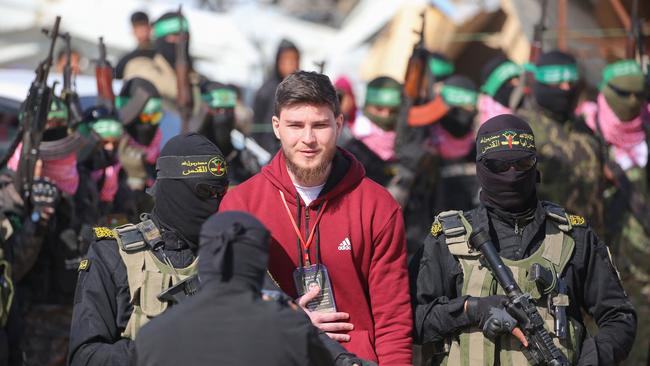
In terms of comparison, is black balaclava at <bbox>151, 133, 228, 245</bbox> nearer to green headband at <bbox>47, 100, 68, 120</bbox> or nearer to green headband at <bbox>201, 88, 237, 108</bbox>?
green headband at <bbox>47, 100, 68, 120</bbox>

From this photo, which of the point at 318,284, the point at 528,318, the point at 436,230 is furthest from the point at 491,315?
the point at 318,284

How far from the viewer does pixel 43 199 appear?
8219 millimetres

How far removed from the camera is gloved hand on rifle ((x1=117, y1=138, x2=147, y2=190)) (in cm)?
1003

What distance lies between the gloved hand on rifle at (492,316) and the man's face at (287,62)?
770cm

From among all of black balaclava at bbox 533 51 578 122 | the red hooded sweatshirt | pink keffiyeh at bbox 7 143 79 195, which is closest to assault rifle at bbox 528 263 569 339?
the red hooded sweatshirt

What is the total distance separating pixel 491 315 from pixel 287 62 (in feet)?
25.7

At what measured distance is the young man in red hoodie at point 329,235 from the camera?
4.95 m

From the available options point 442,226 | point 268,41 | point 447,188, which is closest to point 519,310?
point 442,226

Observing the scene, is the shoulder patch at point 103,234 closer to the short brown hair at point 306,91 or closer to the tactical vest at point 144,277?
the tactical vest at point 144,277

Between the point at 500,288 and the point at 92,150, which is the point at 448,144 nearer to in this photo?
the point at 92,150

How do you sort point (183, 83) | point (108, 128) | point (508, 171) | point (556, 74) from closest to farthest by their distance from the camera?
point (508, 171), point (556, 74), point (108, 128), point (183, 83)

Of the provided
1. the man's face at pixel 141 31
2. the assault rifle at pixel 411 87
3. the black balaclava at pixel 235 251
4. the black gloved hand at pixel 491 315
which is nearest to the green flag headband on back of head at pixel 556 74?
the assault rifle at pixel 411 87

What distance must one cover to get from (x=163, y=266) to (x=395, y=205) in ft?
3.08

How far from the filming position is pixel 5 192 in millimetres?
8055
